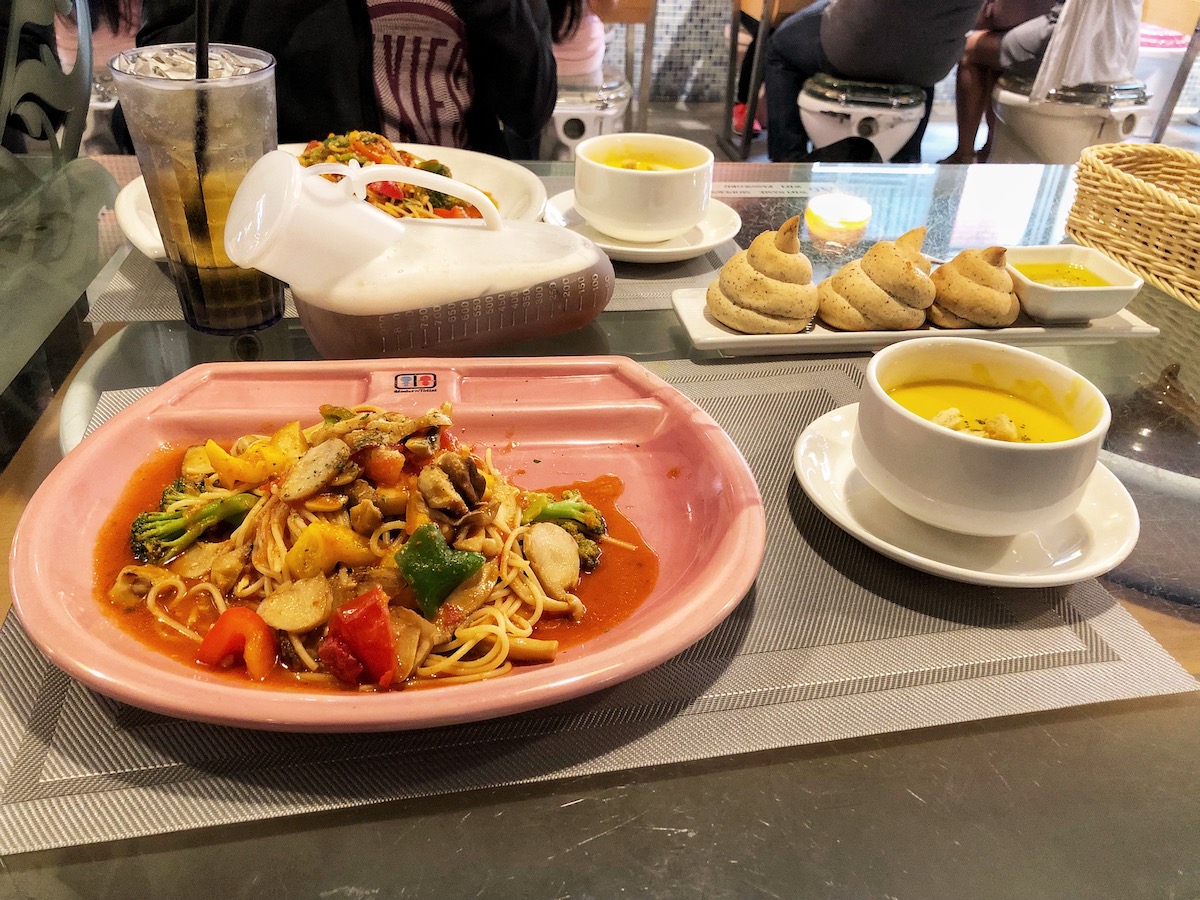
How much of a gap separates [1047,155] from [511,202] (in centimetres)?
487

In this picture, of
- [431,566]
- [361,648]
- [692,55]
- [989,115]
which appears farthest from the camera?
[692,55]

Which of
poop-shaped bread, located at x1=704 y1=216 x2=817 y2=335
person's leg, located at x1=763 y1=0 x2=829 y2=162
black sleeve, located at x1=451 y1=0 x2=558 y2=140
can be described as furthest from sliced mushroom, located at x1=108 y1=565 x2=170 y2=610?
person's leg, located at x1=763 y1=0 x2=829 y2=162

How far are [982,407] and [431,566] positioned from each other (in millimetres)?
938

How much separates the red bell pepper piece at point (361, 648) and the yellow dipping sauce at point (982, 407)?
87 cm

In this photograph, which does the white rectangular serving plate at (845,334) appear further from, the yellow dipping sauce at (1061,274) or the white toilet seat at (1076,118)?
the white toilet seat at (1076,118)

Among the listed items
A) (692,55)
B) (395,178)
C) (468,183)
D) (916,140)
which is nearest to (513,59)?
(468,183)

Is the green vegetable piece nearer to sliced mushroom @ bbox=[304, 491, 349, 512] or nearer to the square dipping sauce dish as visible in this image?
sliced mushroom @ bbox=[304, 491, 349, 512]

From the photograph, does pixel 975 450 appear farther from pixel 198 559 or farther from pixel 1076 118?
pixel 1076 118

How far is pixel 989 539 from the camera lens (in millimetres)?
1326

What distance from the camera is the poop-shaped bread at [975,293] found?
1.95m

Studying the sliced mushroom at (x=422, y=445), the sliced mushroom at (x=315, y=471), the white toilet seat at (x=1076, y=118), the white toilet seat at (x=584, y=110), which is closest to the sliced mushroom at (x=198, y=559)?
the sliced mushroom at (x=315, y=471)

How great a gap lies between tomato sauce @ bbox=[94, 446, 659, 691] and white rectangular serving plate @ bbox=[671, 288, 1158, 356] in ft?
1.94

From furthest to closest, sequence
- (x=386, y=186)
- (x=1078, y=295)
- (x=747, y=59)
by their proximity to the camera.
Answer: (x=747, y=59) → (x=386, y=186) → (x=1078, y=295)

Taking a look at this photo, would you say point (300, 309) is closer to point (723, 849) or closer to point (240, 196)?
point (240, 196)
